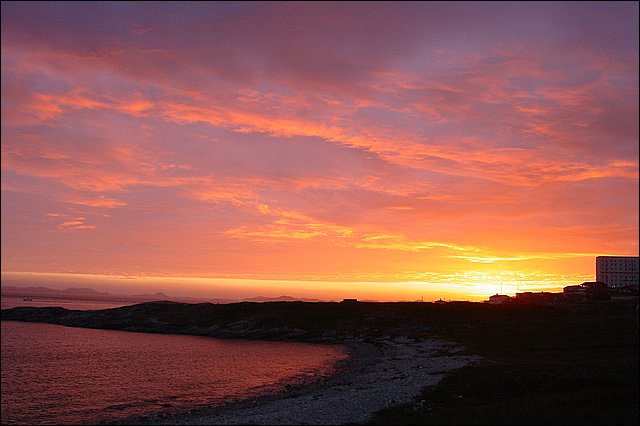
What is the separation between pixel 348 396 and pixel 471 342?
48.6 m

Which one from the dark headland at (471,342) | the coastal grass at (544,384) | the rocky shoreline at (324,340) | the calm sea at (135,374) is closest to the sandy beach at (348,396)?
the rocky shoreline at (324,340)

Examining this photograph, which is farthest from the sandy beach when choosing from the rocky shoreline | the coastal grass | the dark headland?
the coastal grass

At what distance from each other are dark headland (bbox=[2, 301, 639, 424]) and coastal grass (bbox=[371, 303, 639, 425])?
3.0 inches

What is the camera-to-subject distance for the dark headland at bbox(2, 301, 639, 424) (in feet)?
107

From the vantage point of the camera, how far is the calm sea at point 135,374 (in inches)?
1693

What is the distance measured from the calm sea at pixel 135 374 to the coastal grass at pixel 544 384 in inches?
756

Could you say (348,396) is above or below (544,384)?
below

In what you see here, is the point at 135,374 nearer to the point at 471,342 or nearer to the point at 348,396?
the point at 348,396

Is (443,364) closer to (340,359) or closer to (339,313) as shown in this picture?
(340,359)

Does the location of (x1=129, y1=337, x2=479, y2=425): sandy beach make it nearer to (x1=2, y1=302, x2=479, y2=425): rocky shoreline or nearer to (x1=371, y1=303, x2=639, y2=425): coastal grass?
(x1=2, y1=302, x2=479, y2=425): rocky shoreline

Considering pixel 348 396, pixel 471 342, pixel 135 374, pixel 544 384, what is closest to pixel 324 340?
pixel 471 342

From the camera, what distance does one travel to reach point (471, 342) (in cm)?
8444

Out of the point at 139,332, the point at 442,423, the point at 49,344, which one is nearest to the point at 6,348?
the point at 49,344

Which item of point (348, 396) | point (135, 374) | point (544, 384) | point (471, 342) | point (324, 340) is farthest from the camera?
point (324, 340)
